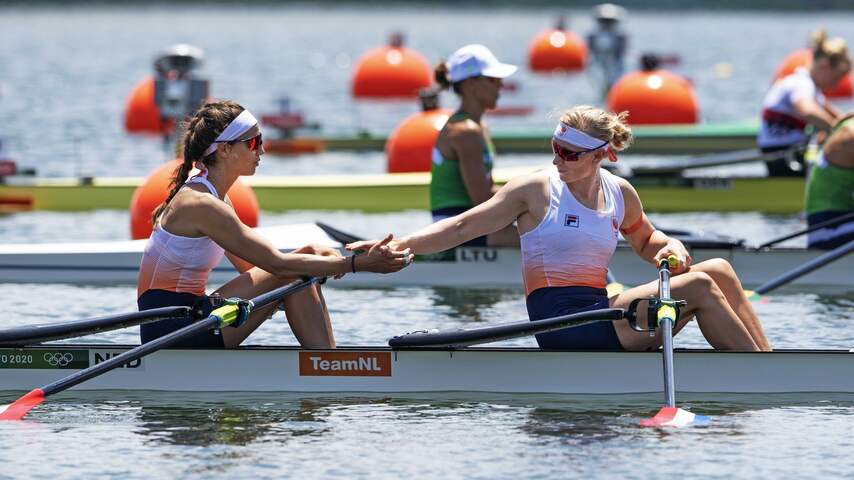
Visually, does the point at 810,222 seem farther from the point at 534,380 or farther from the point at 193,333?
the point at 193,333

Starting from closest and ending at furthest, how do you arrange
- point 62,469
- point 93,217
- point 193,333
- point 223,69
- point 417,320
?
point 62,469, point 193,333, point 417,320, point 93,217, point 223,69

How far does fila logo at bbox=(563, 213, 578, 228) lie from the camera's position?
8.57 m

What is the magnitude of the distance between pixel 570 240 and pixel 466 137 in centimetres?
338

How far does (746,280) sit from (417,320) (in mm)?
2620

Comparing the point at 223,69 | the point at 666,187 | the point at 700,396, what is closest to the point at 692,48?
the point at 223,69

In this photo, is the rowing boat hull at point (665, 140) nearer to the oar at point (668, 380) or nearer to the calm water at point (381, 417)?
the calm water at point (381, 417)

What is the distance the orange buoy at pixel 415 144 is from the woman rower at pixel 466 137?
505cm

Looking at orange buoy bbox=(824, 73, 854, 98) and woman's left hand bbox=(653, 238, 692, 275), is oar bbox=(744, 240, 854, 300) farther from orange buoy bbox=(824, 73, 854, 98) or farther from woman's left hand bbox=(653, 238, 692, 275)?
orange buoy bbox=(824, 73, 854, 98)

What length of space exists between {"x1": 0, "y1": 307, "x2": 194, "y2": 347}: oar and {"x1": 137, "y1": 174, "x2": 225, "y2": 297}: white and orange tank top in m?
0.18

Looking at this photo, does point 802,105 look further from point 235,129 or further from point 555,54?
point 555,54

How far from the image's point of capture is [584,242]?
28.2 ft

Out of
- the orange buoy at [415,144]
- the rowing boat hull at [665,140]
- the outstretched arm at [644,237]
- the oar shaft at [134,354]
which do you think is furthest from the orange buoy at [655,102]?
the oar shaft at [134,354]

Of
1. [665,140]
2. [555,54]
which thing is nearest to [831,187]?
[665,140]

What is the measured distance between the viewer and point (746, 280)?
1285cm
